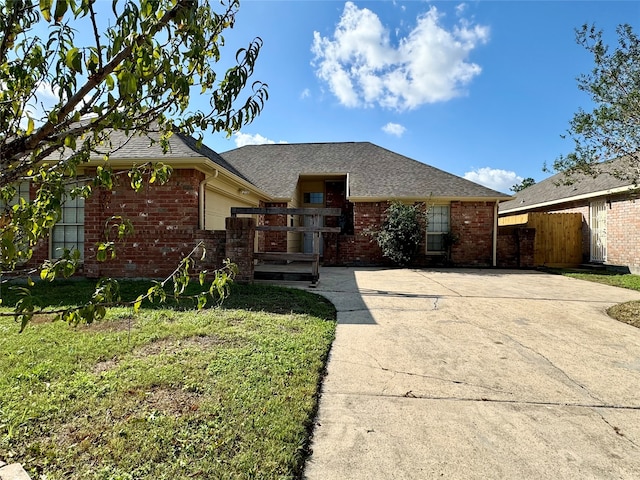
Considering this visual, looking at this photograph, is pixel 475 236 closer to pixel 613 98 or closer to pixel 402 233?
pixel 402 233

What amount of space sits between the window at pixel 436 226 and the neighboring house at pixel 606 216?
3.12 metres

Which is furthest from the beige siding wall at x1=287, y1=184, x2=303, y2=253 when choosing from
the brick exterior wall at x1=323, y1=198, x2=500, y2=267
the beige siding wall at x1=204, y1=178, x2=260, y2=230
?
the beige siding wall at x1=204, y1=178, x2=260, y2=230

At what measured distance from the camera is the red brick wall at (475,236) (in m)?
13.8

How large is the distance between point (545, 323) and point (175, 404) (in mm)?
5302

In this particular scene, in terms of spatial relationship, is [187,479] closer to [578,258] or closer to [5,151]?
[5,151]

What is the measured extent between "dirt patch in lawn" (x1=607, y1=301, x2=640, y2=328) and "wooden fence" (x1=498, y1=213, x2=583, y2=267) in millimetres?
9394

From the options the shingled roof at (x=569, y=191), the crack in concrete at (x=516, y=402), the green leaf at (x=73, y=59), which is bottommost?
the crack in concrete at (x=516, y=402)

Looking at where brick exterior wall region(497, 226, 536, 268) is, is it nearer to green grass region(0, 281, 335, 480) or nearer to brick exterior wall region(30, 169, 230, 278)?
brick exterior wall region(30, 169, 230, 278)

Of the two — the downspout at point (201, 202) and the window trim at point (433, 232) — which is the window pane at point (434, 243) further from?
the downspout at point (201, 202)

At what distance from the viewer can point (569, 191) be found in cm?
1623

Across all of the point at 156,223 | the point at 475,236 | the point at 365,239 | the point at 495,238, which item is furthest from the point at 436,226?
the point at 156,223

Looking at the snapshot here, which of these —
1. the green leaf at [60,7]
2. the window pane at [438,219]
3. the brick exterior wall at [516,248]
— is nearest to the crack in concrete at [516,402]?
the green leaf at [60,7]

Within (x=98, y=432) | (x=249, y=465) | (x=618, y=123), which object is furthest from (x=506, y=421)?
(x=618, y=123)

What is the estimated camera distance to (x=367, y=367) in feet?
11.8
